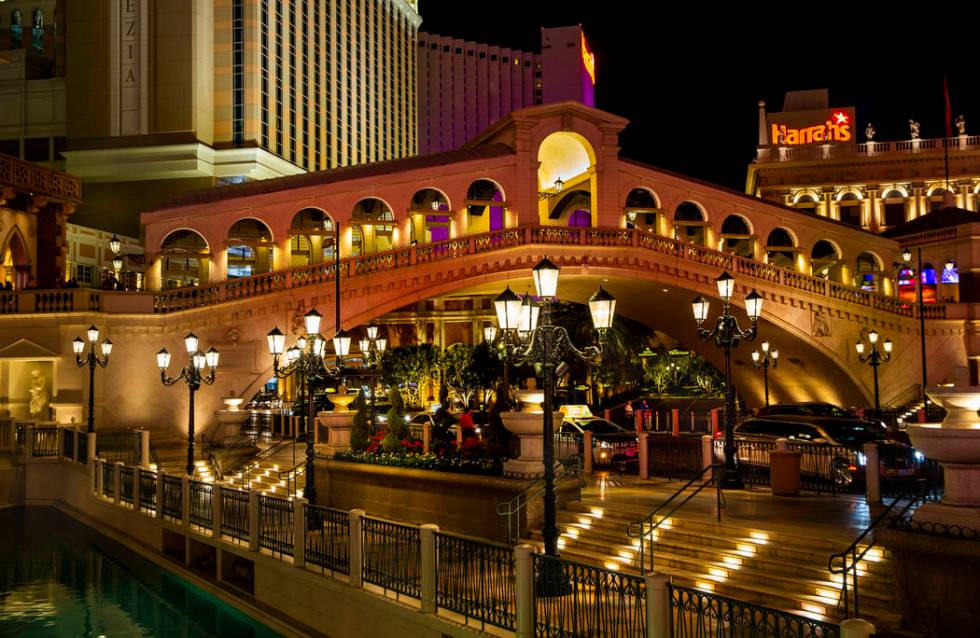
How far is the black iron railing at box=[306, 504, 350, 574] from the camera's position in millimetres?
13297

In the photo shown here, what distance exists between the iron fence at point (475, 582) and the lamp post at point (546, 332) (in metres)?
0.85

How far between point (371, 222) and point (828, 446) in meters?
22.8

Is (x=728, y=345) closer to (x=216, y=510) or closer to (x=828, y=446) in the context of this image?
(x=828, y=446)

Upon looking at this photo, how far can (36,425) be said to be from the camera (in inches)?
997

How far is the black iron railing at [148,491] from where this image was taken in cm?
2006

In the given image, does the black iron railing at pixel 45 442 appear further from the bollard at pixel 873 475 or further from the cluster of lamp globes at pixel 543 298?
the bollard at pixel 873 475

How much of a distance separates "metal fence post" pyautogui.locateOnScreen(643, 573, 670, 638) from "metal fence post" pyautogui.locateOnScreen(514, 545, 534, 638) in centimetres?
197

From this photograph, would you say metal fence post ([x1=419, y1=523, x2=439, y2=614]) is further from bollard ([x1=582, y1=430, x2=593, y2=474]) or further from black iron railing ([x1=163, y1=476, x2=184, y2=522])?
bollard ([x1=582, y1=430, x2=593, y2=474])

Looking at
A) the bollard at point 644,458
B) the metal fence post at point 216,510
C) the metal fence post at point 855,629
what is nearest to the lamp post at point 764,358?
the bollard at point 644,458

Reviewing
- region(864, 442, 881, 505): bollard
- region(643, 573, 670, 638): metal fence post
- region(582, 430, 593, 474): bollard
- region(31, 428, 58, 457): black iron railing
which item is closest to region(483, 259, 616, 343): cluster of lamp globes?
region(643, 573, 670, 638): metal fence post

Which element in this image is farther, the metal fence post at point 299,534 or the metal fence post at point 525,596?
the metal fence post at point 299,534

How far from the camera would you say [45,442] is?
25391 mm

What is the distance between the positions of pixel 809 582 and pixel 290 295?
23023 millimetres

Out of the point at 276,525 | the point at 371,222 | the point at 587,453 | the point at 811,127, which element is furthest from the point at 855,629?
the point at 811,127
